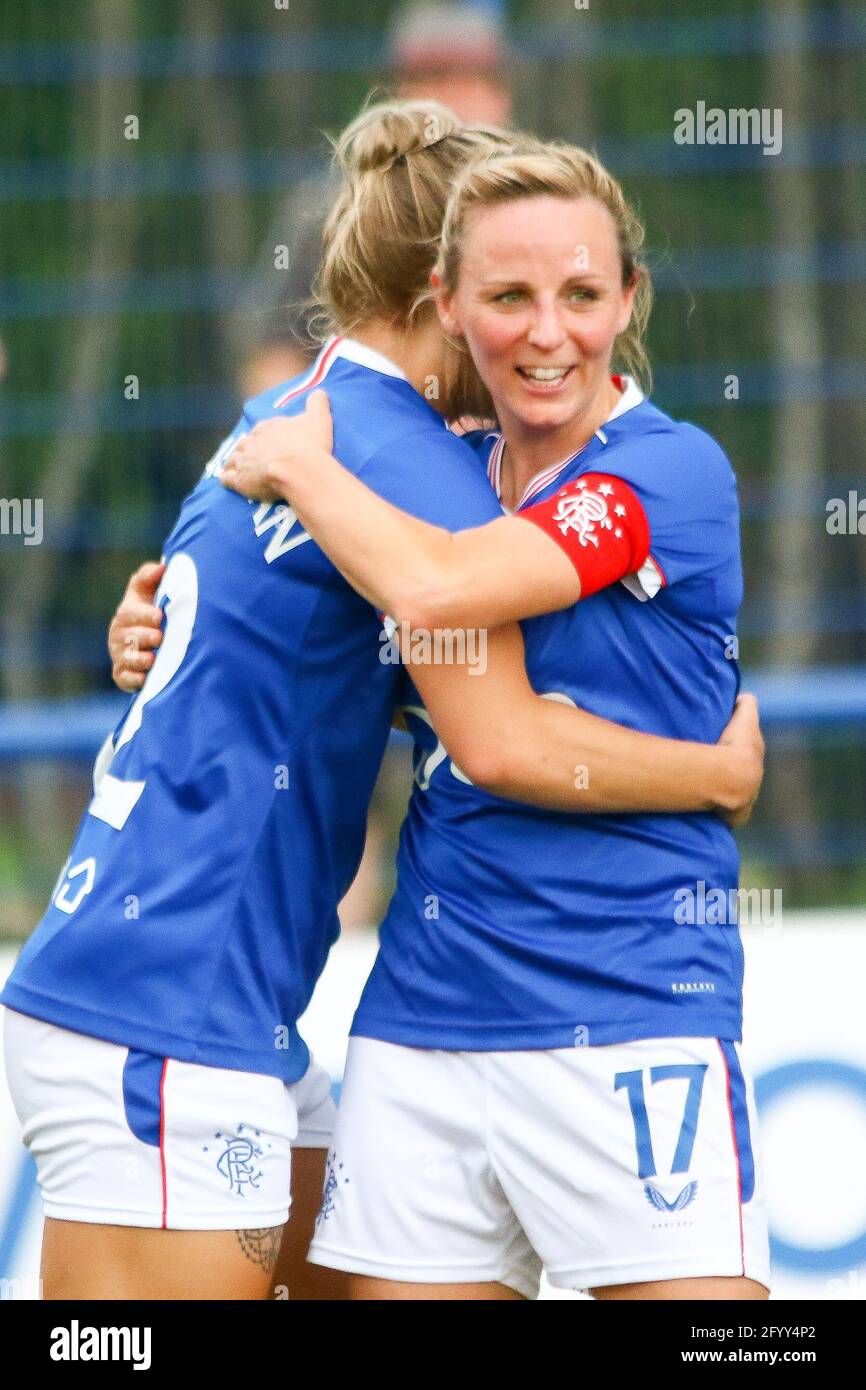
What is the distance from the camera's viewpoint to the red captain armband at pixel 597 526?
2.53 meters

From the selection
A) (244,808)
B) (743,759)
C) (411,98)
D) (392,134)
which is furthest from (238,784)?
(411,98)

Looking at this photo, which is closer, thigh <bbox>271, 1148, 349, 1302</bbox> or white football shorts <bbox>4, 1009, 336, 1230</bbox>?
white football shorts <bbox>4, 1009, 336, 1230</bbox>

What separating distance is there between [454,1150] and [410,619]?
73cm

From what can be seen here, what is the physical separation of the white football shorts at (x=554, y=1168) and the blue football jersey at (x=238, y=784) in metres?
0.20

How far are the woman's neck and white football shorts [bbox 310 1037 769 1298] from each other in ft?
2.59

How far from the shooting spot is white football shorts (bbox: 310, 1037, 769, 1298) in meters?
2.57

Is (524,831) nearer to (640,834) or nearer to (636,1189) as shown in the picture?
(640,834)

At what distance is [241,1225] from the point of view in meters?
2.59

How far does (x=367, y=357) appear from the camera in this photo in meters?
2.77

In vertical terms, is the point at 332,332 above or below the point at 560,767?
above

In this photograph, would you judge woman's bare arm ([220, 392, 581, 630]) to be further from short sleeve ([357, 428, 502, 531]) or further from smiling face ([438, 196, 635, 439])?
smiling face ([438, 196, 635, 439])

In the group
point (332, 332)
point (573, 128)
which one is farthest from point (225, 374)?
point (332, 332)

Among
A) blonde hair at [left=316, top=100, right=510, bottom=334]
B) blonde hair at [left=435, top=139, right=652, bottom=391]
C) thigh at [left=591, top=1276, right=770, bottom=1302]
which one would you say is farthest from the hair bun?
thigh at [left=591, top=1276, right=770, bottom=1302]
